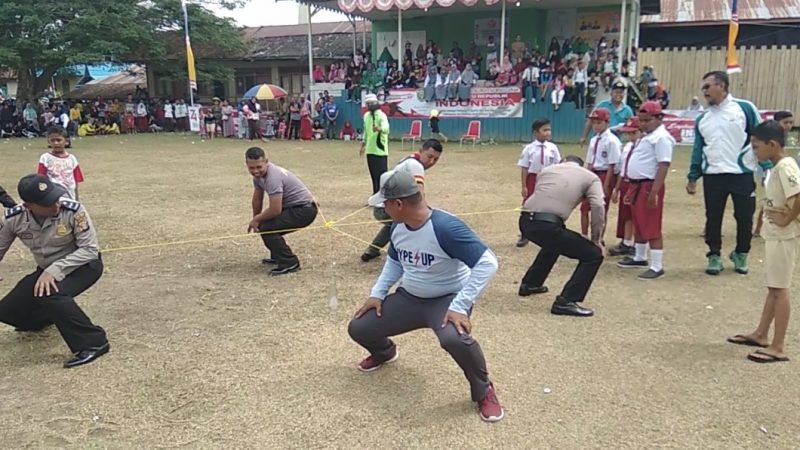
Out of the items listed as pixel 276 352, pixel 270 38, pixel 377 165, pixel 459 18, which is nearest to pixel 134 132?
pixel 270 38

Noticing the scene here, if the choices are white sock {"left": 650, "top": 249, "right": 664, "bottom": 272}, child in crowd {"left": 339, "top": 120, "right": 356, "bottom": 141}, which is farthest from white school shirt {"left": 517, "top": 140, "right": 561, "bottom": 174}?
child in crowd {"left": 339, "top": 120, "right": 356, "bottom": 141}

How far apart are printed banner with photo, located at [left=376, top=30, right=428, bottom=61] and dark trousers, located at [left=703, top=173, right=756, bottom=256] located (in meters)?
20.8

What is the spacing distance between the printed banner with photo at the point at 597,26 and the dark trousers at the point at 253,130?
12.2 metres

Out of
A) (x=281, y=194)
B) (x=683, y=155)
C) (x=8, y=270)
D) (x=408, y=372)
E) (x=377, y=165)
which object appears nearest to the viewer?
(x=408, y=372)

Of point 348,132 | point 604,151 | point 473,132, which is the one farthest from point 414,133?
point 604,151

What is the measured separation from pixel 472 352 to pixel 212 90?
34166mm

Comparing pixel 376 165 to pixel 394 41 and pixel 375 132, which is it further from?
pixel 394 41

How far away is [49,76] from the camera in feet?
95.9

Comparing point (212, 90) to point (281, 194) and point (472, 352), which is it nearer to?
point (281, 194)

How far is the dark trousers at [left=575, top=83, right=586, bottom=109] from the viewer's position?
64.7 feet

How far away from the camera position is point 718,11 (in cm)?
2350

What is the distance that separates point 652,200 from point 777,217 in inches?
75.7

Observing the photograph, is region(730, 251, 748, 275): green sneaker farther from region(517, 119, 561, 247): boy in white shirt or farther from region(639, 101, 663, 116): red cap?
region(517, 119, 561, 247): boy in white shirt

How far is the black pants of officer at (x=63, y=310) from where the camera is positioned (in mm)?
4395
